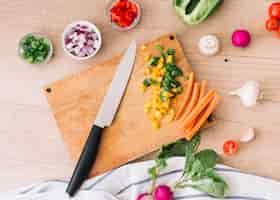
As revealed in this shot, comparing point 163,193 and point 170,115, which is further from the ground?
point 170,115

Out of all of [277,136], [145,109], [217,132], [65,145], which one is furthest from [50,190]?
[277,136]

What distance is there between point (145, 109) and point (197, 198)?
0.78ft

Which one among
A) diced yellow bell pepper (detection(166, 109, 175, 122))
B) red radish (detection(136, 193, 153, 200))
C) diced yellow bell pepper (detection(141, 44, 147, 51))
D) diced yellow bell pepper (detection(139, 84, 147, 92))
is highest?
diced yellow bell pepper (detection(141, 44, 147, 51))

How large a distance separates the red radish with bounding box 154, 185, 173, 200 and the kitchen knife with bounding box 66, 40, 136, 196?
6.5 inches

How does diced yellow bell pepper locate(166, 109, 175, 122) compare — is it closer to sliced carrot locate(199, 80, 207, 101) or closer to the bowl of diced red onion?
sliced carrot locate(199, 80, 207, 101)

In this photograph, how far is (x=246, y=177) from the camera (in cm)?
181

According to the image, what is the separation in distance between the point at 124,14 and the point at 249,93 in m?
0.34

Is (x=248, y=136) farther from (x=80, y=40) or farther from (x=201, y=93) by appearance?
(x=80, y=40)

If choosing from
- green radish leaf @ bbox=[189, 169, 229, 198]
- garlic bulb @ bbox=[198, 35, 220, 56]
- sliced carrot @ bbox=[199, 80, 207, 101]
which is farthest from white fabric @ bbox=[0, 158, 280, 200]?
garlic bulb @ bbox=[198, 35, 220, 56]

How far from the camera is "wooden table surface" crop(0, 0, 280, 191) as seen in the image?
6.02 ft

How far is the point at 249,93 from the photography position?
71.2 inches

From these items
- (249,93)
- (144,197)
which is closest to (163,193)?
(144,197)

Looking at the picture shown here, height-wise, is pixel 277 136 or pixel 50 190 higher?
pixel 277 136

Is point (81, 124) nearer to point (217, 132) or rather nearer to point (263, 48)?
point (217, 132)
